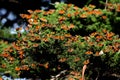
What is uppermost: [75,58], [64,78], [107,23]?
[107,23]

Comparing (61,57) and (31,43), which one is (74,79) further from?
(31,43)

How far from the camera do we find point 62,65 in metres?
6.66

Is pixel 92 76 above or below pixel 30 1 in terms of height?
below

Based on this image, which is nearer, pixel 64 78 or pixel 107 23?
pixel 64 78

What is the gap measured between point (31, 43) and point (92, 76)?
1275 millimetres

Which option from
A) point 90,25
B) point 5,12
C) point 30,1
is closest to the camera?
point 90,25

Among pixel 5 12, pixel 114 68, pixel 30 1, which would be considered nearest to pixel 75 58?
pixel 114 68

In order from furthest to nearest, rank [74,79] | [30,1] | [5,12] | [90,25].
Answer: [5,12] < [30,1] < [90,25] < [74,79]

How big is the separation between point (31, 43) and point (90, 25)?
1.23 m

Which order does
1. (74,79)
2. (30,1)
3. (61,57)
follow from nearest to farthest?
(74,79)
(61,57)
(30,1)

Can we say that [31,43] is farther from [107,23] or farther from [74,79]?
[107,23]

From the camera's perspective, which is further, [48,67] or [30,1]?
[30,1]

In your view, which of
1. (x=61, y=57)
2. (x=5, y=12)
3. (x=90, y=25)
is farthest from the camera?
(x=5, y=12)

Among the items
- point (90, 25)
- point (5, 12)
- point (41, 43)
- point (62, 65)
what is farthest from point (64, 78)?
point (5, 12)
